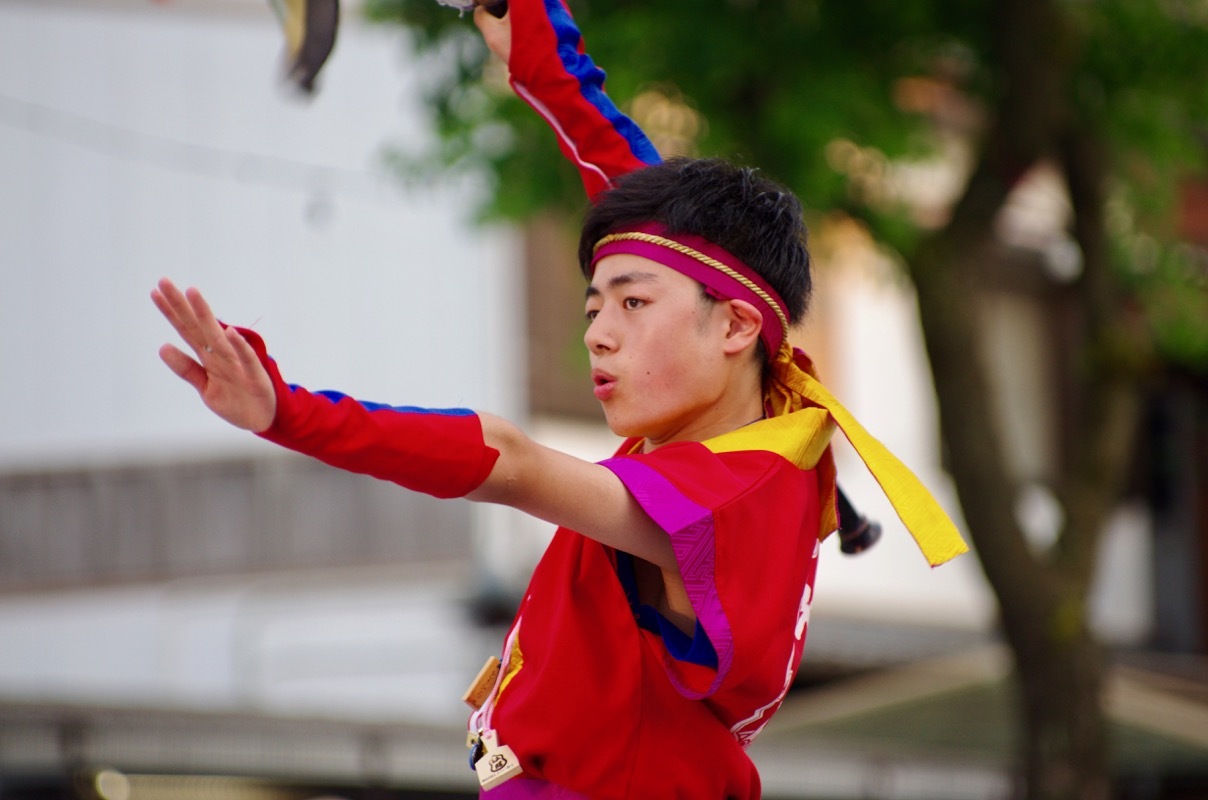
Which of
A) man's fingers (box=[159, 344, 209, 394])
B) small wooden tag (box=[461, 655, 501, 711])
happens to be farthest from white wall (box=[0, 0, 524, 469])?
man's fingers (box=[159, 344, 209, 394])

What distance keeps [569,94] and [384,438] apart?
1013mm

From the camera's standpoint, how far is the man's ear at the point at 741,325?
6.73 feet

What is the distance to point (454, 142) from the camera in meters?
7.28

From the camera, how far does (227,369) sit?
5.25ft

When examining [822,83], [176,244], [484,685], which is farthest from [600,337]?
[176,244]

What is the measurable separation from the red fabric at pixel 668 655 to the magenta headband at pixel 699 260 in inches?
8.7

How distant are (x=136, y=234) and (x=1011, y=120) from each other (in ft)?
20.8

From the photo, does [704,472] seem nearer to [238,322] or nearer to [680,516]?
[680,516]

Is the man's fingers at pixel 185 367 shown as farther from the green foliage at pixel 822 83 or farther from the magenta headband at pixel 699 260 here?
the green foliage at pixel 822 83

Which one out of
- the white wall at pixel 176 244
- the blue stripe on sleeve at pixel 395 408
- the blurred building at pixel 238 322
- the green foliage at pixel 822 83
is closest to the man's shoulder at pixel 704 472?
the blue stripe on sleeve at pixel 395 408

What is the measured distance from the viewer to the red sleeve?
2.45m

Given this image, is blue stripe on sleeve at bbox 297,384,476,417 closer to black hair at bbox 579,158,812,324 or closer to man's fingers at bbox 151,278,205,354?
man's fingers at bbox 151,278,205,354

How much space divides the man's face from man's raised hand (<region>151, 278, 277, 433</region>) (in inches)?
20.7

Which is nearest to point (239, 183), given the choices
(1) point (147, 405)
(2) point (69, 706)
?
(1) point (147, 405)
